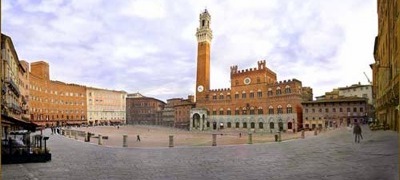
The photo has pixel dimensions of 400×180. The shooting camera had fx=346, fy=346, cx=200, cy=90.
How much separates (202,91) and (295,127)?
26689 millimetres

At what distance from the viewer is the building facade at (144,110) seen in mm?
120094

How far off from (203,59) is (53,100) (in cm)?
4049

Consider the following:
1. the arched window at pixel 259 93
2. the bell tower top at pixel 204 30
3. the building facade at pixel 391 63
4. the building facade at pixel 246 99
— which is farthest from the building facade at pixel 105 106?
the building facade at pixel 391 63

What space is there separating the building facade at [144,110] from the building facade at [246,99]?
35.1m

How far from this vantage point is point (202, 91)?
87250 mm

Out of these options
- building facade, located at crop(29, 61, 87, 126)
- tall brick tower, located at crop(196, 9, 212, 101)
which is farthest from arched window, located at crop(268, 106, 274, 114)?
building facade, located at crop(29, 61, 87, 126)

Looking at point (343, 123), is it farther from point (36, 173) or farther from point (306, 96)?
point (36, 173)

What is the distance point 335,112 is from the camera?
64.9 metres

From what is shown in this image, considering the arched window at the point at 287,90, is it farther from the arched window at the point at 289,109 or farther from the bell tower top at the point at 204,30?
the bell tower top at the point at 204,30

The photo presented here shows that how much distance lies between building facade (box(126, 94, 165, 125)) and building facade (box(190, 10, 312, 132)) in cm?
3506

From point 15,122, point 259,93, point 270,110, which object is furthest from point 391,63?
point 259,93

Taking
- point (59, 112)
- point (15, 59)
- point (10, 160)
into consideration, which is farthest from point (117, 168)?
point (59, 112)

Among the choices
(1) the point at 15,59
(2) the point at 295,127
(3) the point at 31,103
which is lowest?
(2) the point at 295,127

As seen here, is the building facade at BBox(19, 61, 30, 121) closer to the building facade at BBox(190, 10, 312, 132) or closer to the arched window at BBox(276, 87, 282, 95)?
the building facade at BBox(190, 10, 312, 132)
